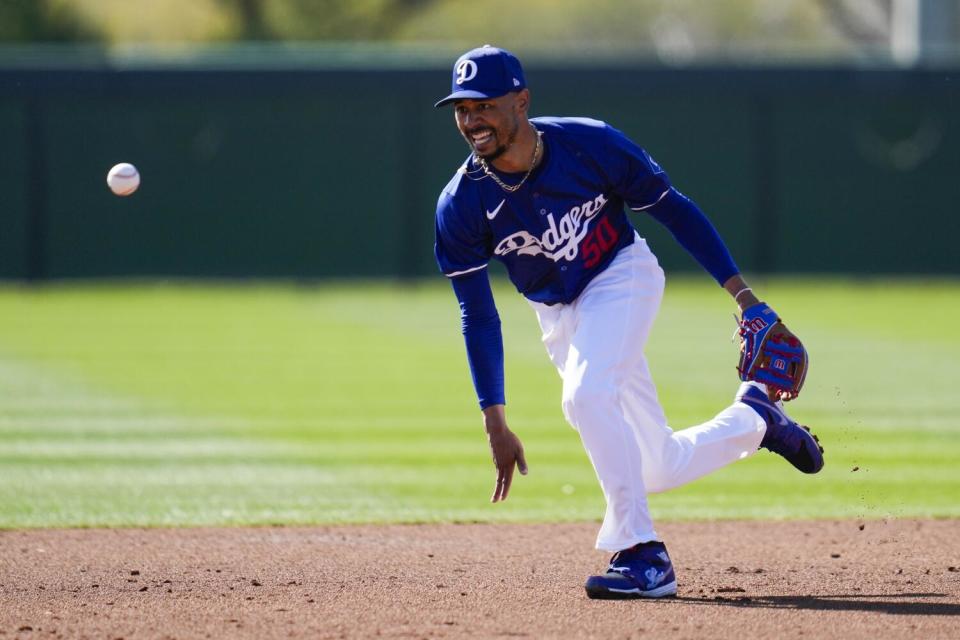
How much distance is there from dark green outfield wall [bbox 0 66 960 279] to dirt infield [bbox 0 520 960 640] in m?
15.4

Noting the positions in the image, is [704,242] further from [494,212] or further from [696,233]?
[494,212]

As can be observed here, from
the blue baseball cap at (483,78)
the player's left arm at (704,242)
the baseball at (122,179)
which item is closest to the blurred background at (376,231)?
the baseball at (122,179)

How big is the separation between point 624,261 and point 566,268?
210 millimetres

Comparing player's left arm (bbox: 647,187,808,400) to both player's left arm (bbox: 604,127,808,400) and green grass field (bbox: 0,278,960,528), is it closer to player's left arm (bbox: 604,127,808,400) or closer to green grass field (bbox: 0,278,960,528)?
player's left arm (bbox: 604,127,808,400)

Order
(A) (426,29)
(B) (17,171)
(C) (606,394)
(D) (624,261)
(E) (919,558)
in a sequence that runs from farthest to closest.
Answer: (A) (426,29) < (B) (17,171) < (E) (919,558) < (D) (624,261) < (C) (606,394)

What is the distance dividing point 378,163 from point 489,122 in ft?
56.2

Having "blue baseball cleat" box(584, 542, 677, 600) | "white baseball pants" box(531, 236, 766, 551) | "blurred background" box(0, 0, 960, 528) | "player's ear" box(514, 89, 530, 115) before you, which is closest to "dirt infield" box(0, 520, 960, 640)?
"blue baseball cleat" box(584, 542, 677, 600)

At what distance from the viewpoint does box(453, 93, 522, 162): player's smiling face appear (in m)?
5.04

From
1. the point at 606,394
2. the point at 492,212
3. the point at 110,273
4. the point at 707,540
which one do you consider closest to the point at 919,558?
the point at 707,540

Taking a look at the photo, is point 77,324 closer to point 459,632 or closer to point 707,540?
point 707,540

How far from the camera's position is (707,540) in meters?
6.26

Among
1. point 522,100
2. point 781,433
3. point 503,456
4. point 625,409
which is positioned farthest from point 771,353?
point 522,100

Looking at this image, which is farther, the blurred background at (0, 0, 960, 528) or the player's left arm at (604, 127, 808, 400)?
the blurred background at (0, 0, 960, 528)

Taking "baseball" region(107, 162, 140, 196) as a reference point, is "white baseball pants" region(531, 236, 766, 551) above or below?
below
